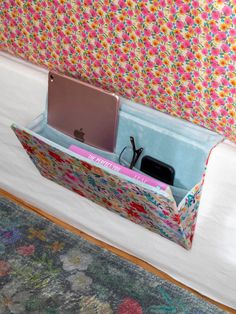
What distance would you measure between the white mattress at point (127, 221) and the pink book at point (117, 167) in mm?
106

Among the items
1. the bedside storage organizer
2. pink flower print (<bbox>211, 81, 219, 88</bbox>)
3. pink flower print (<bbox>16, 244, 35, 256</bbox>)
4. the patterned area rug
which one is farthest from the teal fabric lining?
pink flower print (<bbox>16, 244, 35, 256</bbox>)

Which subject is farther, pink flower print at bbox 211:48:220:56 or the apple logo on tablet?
the apple logo on tablet

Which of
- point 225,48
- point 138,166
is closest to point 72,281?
point 138,166

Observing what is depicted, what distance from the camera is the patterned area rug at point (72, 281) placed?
116 cm

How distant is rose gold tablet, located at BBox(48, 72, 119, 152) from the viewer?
98 cm

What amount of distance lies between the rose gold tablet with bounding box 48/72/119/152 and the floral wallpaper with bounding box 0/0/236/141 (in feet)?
0.12

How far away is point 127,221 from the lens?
3.82ft

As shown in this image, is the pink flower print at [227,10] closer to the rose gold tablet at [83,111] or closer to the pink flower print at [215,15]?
the pink flower print at [215,15]

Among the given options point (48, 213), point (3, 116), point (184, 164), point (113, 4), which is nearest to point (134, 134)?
point (184, 164)

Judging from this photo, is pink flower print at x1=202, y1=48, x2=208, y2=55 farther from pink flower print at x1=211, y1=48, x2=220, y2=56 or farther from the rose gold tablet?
the rose gold tablet

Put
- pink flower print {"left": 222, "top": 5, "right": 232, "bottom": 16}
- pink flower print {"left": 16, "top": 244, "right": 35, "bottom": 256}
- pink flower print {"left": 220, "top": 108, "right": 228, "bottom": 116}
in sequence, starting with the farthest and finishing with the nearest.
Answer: pink flower print {"left": 16, "top": 244, "right": 35, "bottom": 256} < pink flower print {"left": 220, "top": 108, "right": 228, "bottom": 116} < pink flower print {"left": 222, "top": 5, "right": 232, "bottom": 16}

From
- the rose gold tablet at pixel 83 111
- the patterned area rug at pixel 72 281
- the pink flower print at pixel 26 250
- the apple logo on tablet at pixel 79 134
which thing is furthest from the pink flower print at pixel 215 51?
the pink flower print at pixel 26 250

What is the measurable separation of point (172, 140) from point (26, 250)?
1.96 ft

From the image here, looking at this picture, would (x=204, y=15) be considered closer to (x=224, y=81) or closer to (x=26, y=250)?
(x=224, y=81)
